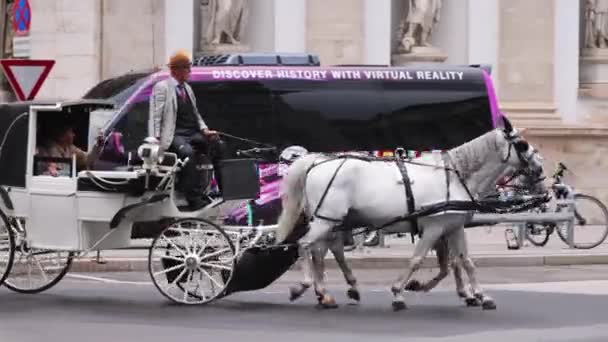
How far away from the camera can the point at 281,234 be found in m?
12.6

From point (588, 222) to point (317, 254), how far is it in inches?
394

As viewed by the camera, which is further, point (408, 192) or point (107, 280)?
point (107, 280)

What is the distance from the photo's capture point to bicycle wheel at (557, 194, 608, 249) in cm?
2048

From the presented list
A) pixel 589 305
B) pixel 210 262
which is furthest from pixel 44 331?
pixel 589 305

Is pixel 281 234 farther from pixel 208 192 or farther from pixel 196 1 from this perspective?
pixel 196 1

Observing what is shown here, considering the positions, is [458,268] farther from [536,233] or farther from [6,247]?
[536,233]

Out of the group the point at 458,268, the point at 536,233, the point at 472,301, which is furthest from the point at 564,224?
the point at 458,268

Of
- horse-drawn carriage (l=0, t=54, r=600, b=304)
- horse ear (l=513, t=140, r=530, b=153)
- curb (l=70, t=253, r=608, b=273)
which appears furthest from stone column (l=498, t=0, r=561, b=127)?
horse ear (l=513, t=140, r=530, b=153)

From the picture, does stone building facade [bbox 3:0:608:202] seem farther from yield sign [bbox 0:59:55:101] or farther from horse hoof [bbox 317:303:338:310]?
horse hoof [bbox 317:303:338:310]

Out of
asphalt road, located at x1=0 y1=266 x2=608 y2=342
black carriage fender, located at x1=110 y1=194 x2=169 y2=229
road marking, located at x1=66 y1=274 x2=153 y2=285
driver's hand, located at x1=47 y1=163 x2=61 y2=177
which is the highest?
driver's hand, located at x1=47 y1=163 x2=61 y2=177

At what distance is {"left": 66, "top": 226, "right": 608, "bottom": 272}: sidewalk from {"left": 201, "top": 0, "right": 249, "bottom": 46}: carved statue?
23.0 ft

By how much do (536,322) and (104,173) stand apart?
3.89 meters

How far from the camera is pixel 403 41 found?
89.3 ft

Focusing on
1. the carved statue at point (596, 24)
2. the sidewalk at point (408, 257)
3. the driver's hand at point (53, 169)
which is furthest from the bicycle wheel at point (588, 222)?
the driver's hand at point (53, 169)
